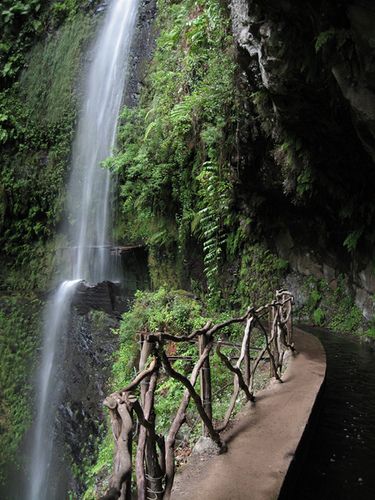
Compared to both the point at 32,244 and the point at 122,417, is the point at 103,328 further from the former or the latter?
the point at 122,417

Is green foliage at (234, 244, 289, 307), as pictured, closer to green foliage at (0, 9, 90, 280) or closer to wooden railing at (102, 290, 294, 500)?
wooden railing at (102, 290, 294, 500)

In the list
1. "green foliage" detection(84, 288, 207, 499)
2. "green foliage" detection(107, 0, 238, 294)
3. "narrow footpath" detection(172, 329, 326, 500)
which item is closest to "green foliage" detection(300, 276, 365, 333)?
"green foliage" detection(107, 0, 238, 294)

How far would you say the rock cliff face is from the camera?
4766mm

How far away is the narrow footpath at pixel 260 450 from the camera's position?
2.83 metres

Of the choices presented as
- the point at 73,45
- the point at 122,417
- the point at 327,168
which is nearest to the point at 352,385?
the point at 327,168

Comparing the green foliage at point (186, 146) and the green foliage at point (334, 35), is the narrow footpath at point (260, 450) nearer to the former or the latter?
the green foliage at point (334, 35)

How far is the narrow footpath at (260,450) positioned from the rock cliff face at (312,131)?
3188 millimetres

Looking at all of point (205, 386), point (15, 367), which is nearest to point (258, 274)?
point (205, 386)

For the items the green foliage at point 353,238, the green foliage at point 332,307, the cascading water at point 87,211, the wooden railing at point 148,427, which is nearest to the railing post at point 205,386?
the wooden railing at point 148,427

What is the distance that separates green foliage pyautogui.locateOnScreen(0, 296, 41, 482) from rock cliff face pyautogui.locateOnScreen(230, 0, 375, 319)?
8492mm

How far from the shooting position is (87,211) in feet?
50.7

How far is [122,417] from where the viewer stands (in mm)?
2020

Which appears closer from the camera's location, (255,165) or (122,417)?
(122,417)

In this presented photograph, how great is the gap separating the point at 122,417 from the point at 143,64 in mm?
15829
